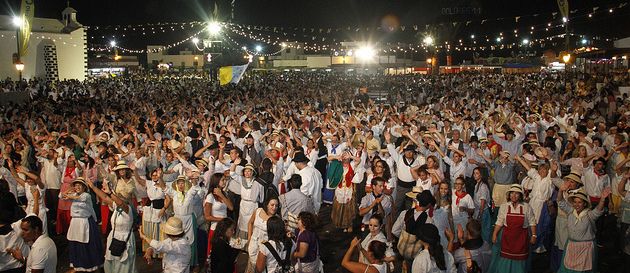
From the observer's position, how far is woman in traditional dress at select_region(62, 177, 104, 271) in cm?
610

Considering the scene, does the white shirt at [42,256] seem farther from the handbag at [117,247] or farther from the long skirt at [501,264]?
the long skirt at [501,264]

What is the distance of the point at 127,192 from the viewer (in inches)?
271

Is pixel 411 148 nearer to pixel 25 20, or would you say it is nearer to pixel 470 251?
pixel 470 251

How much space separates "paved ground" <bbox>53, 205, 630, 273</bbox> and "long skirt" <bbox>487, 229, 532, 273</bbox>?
130 cm

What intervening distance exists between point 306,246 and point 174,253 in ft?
3.97

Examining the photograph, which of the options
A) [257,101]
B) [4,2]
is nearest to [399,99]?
[257,101]

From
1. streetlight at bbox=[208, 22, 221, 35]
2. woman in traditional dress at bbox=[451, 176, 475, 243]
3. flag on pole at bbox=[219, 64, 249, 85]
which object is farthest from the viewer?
streetlight at bbox=[208, 22, 221, 35]

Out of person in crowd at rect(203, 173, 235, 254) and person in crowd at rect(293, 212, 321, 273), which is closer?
person in crowd at rect(293, 212, 321, 273)

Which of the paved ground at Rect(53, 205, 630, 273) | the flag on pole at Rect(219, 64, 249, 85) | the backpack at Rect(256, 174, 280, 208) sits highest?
the flag on pole at Rect(219, 64, 249, 85)

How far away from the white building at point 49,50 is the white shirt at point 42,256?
34.7 metres

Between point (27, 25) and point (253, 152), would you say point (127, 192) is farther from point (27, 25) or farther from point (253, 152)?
point (27, 25)

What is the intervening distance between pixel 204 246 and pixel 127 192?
45.6 inches

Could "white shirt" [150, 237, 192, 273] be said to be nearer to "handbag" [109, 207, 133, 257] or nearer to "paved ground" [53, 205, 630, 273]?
"handbag" [109, 207, 133, 257]

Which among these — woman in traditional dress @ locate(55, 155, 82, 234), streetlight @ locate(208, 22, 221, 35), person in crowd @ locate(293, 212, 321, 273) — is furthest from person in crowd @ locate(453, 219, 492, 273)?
streetlight @ locate(208, 22, 221, 35)
